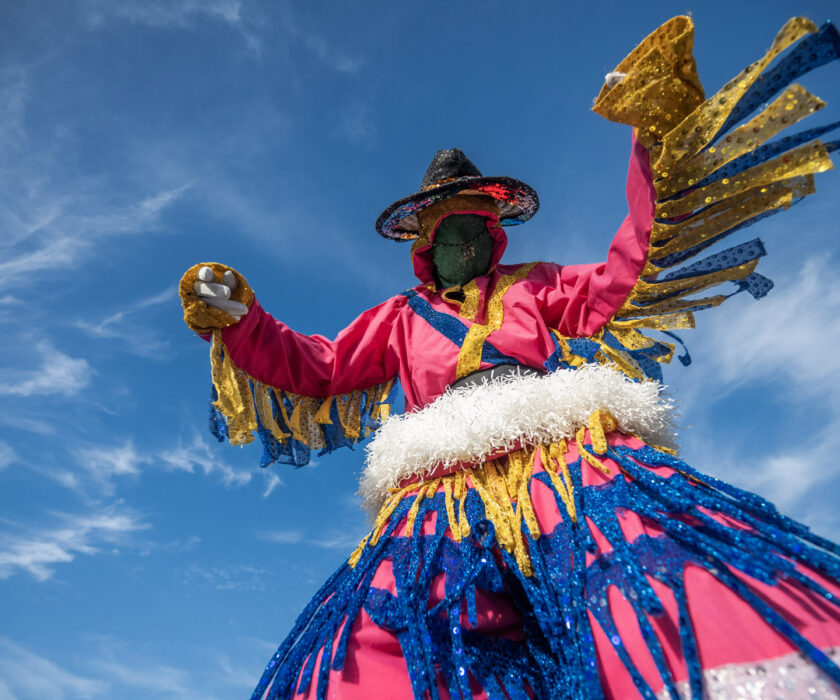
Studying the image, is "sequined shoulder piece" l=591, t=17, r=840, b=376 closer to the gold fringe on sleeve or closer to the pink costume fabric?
the pink costume fabric

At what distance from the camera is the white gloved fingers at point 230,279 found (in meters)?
2.67

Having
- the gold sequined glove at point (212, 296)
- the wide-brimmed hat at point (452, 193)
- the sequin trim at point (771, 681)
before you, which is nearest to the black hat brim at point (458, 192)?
the wide-brimmed hat at point (452, 193)

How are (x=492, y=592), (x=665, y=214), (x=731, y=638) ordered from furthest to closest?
(x=665, y=214) < (x=492, y=592) < (x=731, y=638)

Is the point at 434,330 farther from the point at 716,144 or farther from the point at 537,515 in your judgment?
the point at 716,144

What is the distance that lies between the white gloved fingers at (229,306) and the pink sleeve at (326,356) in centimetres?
16

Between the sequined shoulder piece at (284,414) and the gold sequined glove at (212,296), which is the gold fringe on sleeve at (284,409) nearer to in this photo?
the sequined shoulder piece at (284,414)

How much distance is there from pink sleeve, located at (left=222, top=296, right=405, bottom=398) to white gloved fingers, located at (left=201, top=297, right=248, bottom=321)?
0.16 meters

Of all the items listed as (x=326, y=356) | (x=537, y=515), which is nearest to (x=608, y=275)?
(x=537, y=515)

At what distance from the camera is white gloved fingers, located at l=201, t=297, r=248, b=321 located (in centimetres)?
262

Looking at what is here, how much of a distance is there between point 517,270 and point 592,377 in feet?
3.26

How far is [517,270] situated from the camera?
123 inches

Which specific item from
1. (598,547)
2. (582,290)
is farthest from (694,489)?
(582,290)

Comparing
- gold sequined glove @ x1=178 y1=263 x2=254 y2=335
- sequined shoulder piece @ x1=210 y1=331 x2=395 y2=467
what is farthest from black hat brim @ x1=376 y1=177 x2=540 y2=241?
gold sequined glove @ x1=178 y1=263 x2=254 y2=335

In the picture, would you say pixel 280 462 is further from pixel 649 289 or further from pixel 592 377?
pixel 649 289
